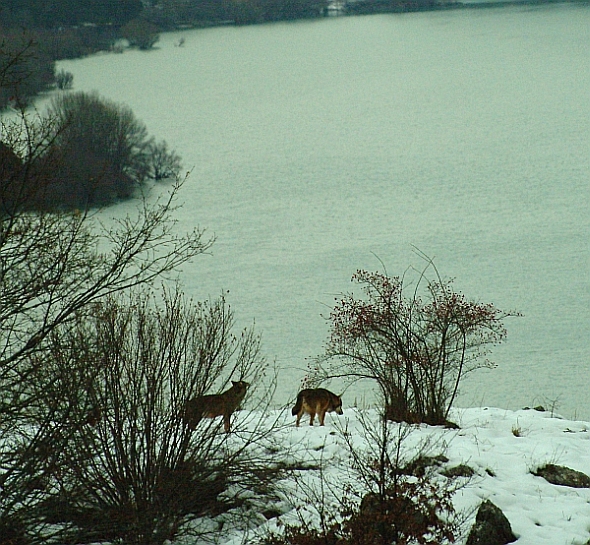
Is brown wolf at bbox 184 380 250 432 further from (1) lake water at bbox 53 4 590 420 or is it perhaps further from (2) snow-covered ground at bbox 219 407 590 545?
(1) lake water at bbox 53 4 590 420

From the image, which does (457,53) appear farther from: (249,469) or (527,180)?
(249,469)

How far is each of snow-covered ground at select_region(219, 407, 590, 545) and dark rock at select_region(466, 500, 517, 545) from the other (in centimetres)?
10

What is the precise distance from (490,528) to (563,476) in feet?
5.94

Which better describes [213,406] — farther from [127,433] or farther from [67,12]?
[67,12]

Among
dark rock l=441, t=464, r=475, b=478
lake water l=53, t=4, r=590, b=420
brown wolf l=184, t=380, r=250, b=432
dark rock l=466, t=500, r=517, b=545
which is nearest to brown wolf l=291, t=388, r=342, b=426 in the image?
brown wolf l=184, t=380, r=250, b=432

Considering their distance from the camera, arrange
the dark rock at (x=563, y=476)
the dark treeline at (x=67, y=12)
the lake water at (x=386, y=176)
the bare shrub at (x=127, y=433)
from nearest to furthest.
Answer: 1. the bare shrub at (x=127, y=433)
2. the dark rock at (x=563, y=476)
3. the lake water at (x=386, y=176)
4. the dark treeline at (x=67, y=12)

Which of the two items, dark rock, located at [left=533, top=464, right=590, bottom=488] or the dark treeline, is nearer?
dark rock, located at [left=533, top=464, right=590, bottom=488]

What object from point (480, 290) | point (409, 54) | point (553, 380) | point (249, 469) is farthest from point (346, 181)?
point (409, 54)

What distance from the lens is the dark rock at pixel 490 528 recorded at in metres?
6.67

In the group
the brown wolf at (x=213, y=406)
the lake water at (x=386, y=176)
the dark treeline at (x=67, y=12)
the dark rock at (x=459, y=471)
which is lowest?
the lake water at (x=386, y=176)

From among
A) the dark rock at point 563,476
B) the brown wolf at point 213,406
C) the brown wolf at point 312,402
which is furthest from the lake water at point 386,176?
the brown wolf at point 213,406

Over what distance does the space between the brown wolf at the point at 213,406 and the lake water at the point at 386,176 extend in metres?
8.25

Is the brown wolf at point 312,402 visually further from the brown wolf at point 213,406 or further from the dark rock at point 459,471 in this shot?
the dark rock at point 459,471

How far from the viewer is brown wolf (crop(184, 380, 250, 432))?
22.6ft
